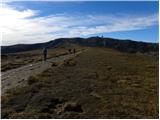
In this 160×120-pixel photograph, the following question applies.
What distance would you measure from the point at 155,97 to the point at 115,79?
6669mm

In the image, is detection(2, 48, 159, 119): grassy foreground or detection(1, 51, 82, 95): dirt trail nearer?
detection(2, 48, 159, 119): grassy foreground

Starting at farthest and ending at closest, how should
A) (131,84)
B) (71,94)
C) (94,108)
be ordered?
(131,84)
(71,94)
(94,108)

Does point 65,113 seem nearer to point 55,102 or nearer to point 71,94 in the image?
point 55,102

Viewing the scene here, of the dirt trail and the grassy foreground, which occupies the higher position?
the grassy foreground

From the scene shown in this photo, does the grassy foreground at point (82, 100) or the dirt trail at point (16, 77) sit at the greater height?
the grassy foreground at point (82, 100)

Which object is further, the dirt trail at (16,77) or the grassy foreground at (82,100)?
the dirt trail at (16,77)

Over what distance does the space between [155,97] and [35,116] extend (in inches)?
247

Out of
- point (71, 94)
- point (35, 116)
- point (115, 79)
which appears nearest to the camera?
point (35, 116)

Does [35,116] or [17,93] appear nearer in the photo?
[35,116]

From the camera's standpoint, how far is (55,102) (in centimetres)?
1560

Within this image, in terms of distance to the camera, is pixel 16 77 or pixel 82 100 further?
pixel 16 77

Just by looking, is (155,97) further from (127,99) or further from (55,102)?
(55,102)

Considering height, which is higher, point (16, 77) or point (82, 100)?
point (82, 100)

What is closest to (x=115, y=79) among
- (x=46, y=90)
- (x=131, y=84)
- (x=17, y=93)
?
(x=131, y=84)
